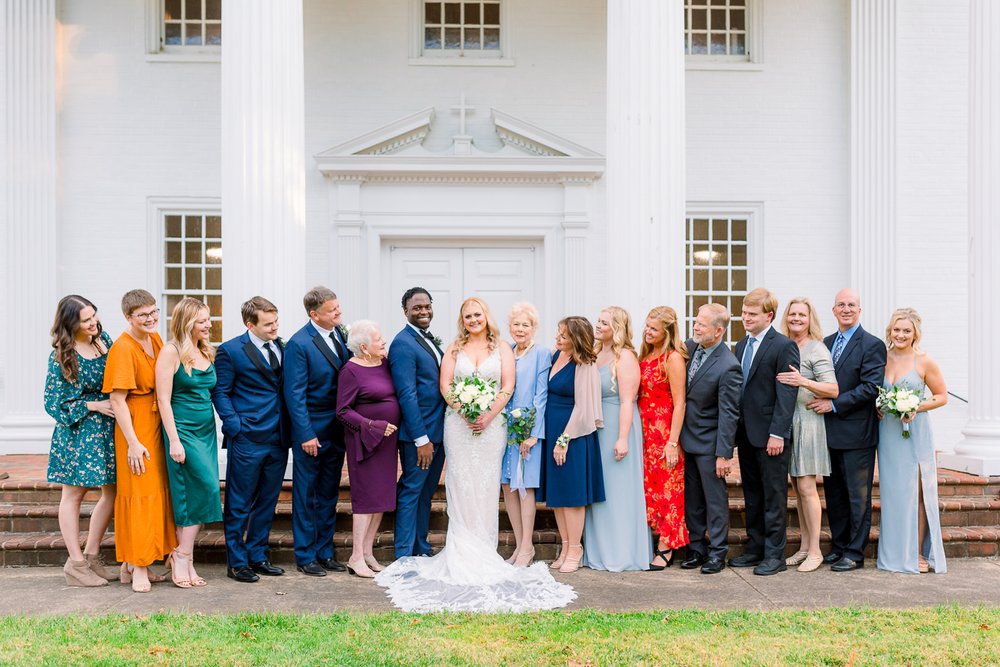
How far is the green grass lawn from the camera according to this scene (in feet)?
14.2

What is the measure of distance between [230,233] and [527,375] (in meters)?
3.12

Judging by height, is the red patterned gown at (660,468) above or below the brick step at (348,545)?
above

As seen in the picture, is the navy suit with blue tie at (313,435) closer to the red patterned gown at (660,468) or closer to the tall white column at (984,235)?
the red patterned gown at (660,468)

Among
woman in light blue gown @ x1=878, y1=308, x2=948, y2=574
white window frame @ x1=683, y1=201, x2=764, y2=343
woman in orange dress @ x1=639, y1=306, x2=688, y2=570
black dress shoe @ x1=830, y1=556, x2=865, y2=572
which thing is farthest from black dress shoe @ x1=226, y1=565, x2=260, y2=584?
white window frame @ x1=683, y1=201, x2=764, y2=343

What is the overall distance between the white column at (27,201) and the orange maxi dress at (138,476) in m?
4.84

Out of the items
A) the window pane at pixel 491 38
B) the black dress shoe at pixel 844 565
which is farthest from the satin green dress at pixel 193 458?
the window pane at pixel 491 38

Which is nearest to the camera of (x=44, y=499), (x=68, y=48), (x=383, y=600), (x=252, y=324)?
(x=383, y=600)

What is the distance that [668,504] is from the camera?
6.37 metres

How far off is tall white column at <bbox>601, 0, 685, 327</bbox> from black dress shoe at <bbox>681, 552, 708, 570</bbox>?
2212 mm

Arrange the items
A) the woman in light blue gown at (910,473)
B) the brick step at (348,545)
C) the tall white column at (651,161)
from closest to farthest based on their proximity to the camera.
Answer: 1. the woman in light blue gown at (910,473)
2. the brick step at (348,545)
3. the tall white column at (651,161)

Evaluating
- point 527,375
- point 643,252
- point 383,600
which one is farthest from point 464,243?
point 383,600

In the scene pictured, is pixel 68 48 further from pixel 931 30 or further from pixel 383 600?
pixel 931 30

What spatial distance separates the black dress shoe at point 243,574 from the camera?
593 cm

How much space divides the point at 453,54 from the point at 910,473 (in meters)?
7.25
